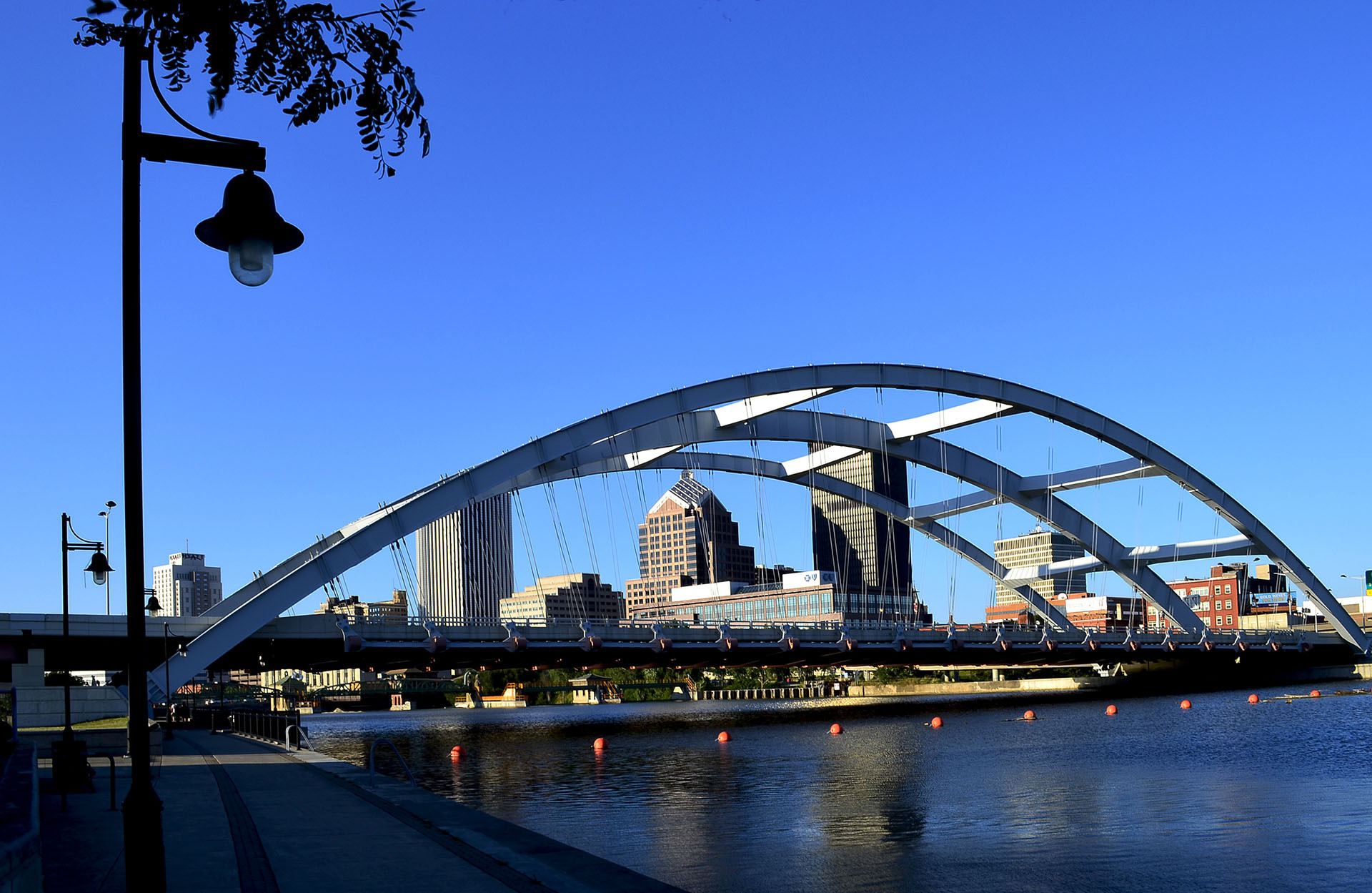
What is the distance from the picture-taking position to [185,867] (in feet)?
48.0

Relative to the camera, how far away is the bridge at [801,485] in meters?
61.5

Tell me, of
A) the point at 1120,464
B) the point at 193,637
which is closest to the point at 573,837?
the point at 193,637

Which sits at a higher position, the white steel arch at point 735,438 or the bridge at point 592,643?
the white steel arch at point 735,438

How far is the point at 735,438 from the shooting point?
2975 inches

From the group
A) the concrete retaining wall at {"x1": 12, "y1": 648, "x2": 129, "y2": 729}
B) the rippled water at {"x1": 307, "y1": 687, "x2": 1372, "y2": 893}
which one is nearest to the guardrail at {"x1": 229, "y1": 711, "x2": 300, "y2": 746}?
the rippled water at {"x1": 307, "y1": 687, "x2": 1372, "y2": 893}

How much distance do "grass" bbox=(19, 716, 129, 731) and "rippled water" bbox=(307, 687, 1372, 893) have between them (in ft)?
43.1

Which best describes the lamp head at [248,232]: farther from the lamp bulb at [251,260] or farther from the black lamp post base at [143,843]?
the black lamp post base at [143,843]

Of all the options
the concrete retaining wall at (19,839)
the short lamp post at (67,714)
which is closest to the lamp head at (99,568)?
the short lamp post at (67,714)

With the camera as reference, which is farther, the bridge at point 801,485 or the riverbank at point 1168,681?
the riverbank at point 1168,681

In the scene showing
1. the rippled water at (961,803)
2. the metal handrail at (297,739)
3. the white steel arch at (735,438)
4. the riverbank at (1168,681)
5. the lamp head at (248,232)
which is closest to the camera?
the lamp head at (248,232)

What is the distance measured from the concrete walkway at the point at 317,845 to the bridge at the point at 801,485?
34.0 m

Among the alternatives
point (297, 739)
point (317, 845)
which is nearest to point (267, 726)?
point (297, 739)

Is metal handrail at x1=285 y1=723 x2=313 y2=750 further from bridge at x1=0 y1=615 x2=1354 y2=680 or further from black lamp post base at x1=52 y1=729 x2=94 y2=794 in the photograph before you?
black lamp post base at x1=52 y1=729 x2=94 y2=794

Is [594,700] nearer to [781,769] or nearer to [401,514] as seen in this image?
[401,514]
